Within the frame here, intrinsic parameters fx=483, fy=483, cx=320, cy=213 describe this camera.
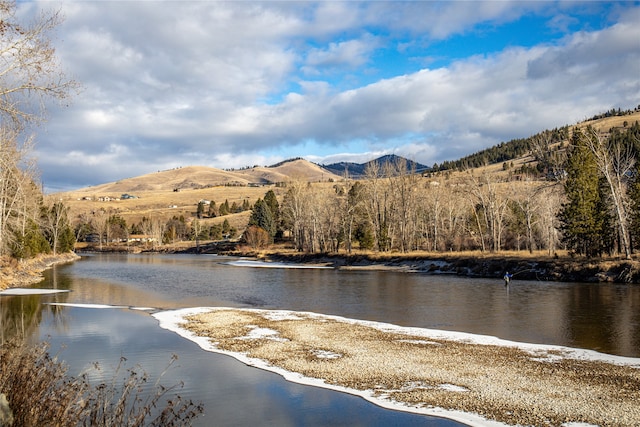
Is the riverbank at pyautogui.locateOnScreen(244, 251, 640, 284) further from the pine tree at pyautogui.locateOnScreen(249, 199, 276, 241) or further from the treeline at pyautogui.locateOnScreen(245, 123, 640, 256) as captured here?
the pine tree at pyautogui.locateOnScreen(249, 199, 276, 241)

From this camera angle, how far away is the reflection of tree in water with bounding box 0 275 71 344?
19.9 m

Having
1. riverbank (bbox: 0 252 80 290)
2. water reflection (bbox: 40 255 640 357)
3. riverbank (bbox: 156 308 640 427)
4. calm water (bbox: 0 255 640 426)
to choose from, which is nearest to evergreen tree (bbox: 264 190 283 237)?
riverbank (bbox: 0 252 80 290)

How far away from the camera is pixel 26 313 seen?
2511 centimetres

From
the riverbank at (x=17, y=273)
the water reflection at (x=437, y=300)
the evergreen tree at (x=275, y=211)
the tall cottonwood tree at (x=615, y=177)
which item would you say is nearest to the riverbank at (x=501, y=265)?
the water reflection at (x=437, y=300)

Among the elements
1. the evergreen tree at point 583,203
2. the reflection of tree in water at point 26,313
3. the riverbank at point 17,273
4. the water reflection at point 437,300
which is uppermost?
the evergreen tree at point 583,203

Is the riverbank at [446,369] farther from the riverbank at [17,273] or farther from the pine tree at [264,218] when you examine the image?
the pine tree at [264,218]

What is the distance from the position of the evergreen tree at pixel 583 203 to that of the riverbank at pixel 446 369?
34.8 m

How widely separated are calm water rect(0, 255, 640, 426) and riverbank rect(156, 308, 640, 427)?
860 millimetres

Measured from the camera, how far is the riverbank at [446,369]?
10.6 metres

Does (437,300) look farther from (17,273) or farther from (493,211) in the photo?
(493,211)

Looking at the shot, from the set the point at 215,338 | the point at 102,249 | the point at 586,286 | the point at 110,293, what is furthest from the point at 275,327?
the point at 102,249

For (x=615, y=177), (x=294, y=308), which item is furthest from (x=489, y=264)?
(x=294, y=308)

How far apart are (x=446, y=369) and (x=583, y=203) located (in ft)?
136

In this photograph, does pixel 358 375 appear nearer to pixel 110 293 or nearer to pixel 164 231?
pixel 110 293
